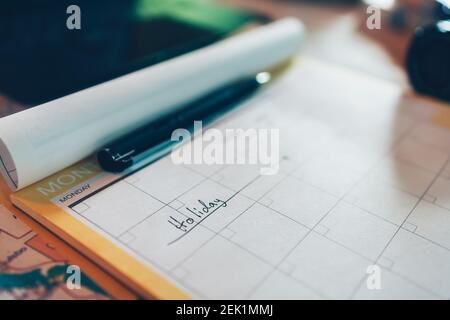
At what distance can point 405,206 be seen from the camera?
443 millimetres

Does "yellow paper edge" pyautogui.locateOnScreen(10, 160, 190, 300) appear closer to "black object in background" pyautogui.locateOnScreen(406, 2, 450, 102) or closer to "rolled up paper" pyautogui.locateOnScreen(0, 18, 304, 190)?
"rolled up paper" pyautogui.locateOnScreen(0, 18, 304, 190)

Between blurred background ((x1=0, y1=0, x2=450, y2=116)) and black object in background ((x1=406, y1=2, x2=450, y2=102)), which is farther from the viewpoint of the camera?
black object in background ((x1=406, y1=2, x2=450, y2=102))

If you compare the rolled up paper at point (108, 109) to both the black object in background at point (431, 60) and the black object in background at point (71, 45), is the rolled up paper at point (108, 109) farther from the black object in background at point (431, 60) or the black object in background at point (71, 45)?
the black object in background at point (431, 60)

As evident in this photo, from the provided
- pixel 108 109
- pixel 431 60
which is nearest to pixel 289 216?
pixel 108 109

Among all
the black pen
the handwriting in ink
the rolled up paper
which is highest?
the rolled up paper

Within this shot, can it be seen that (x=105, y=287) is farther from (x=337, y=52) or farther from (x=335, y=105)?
(x=337, y=52)

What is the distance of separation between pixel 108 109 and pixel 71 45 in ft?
0.34

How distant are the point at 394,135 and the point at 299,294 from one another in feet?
1.01

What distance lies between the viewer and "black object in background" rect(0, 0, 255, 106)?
47cm

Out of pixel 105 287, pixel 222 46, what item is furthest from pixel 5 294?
pixel 222 46

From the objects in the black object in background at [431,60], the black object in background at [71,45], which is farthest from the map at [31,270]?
the black object in background at [431,60]

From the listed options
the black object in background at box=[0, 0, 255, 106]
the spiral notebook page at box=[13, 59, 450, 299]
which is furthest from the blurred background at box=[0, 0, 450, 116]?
the spiral notebook page at box=[13, 59, 450, 299]

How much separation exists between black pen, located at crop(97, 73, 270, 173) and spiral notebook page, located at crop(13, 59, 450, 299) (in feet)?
0.05

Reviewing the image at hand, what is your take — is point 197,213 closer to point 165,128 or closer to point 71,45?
point 165,128
